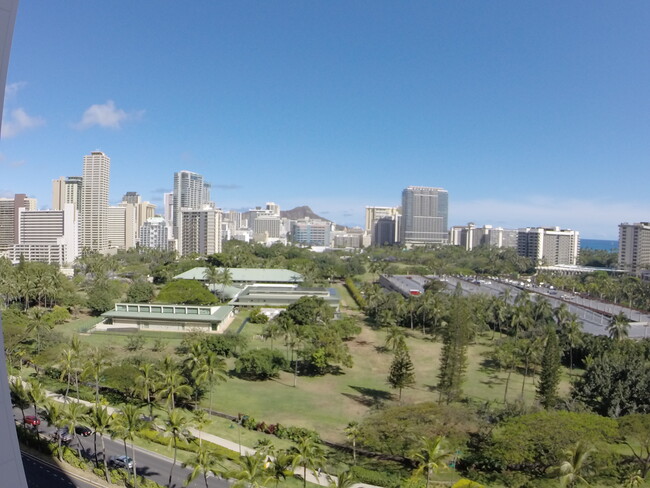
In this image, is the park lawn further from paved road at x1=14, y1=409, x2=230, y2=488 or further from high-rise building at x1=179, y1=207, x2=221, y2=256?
high-rise building at x1=179, y1=207, x2=221, y2=256

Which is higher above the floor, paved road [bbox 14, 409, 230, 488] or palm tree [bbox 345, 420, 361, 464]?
palm tree [bbox 345, 420, 361, 464]

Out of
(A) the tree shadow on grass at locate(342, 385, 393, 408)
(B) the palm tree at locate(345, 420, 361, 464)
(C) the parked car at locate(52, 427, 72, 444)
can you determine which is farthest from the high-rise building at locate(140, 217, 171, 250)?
(B) the palm tree at locate(345, 420, 361, 464)

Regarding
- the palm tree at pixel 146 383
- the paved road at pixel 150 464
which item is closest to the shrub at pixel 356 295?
the palm tree at pixel 146 383

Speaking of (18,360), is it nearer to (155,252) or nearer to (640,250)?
(155,252)


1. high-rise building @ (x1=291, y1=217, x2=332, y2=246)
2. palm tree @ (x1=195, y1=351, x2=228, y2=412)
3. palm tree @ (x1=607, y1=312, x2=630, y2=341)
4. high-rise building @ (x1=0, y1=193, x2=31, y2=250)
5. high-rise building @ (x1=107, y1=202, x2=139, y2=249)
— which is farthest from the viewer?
high-rise building @ (x1=291, y1=217, x2=332, y2=246)

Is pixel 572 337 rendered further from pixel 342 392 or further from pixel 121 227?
pixel 121 227

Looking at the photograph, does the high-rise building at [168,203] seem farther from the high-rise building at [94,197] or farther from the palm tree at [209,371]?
the palm tree at [209,371]
